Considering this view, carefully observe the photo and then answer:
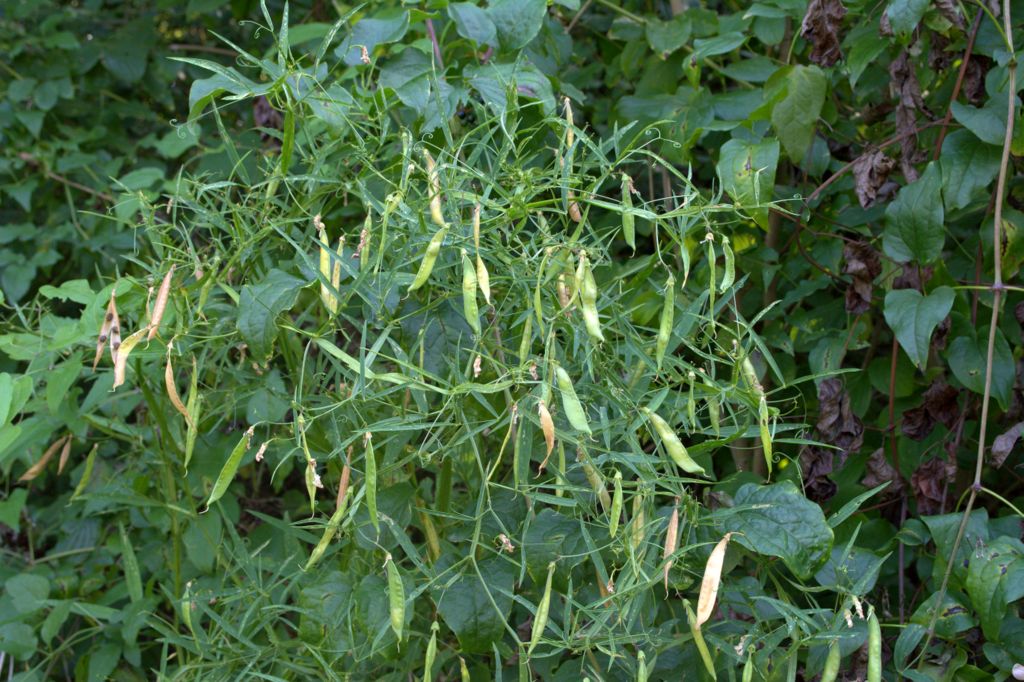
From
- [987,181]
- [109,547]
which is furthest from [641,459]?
[109,547]

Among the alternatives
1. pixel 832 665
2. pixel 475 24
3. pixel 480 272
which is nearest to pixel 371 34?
pixel 475 24

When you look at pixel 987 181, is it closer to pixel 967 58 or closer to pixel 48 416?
pixel 967 58

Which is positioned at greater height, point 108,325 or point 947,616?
point 108,325

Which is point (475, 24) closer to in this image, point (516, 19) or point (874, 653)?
point (516, 19)

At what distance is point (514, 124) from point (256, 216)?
13.0 inches

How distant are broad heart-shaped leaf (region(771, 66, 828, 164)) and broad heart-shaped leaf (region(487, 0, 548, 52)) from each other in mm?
290

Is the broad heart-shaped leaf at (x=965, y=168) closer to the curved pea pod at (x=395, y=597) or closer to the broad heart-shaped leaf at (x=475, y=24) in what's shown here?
the broad heart-shaped leaf at (x=475, y=24)

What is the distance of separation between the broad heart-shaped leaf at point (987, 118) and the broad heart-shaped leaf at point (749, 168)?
0.20m

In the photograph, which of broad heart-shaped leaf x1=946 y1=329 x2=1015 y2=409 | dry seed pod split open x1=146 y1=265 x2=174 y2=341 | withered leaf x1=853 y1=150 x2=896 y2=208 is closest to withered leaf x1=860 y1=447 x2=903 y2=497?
broad heart-shaped leaf x1=946 y1=329 x2=1015 y2=409

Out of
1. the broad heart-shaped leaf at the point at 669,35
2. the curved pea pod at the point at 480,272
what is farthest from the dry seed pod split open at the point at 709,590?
the broad heart-shaped leaf at the point at 669,35

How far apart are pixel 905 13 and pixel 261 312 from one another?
0.71 m

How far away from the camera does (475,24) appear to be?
3.56 feet

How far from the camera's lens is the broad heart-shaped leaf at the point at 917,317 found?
101 cm

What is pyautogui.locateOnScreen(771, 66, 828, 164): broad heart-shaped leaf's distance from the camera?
1.14 meters
